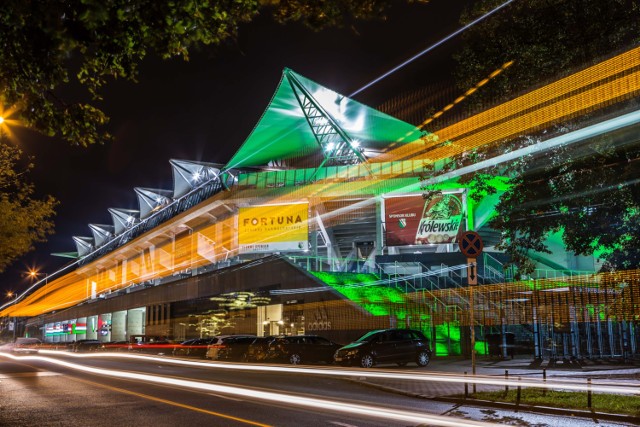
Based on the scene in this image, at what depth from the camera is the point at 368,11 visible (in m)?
6.52

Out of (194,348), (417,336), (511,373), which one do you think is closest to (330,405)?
(511,373)

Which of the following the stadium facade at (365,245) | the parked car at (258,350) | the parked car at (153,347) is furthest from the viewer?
the parked car at (153,347)

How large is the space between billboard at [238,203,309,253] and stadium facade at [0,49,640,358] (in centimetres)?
14

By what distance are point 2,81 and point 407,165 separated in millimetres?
43066

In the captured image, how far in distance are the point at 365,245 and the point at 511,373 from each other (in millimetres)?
34699

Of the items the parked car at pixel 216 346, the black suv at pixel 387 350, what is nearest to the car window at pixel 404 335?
the black suv at pixel 387 350

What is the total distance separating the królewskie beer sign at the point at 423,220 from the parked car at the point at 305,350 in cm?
1931

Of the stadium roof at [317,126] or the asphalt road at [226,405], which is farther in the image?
the stadium roof at [317,126]

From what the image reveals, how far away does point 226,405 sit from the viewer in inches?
477

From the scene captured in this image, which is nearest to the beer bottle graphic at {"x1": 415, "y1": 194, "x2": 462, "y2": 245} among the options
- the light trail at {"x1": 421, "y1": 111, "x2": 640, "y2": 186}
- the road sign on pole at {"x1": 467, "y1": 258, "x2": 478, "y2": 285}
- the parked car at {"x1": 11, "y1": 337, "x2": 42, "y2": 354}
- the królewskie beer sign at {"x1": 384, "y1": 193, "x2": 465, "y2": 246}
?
the królewskie beer sign at {"x1": 384, "y1": 193, "x2": 465, "y2": 246}

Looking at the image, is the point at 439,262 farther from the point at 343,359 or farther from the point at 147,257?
the point at 147,257

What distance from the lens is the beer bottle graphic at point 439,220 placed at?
44281 mm

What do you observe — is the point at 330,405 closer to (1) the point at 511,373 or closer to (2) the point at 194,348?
(1) the point at 511,373

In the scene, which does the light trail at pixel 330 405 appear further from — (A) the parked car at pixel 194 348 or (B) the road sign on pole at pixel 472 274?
(A) the parked car at pixel 194 348
